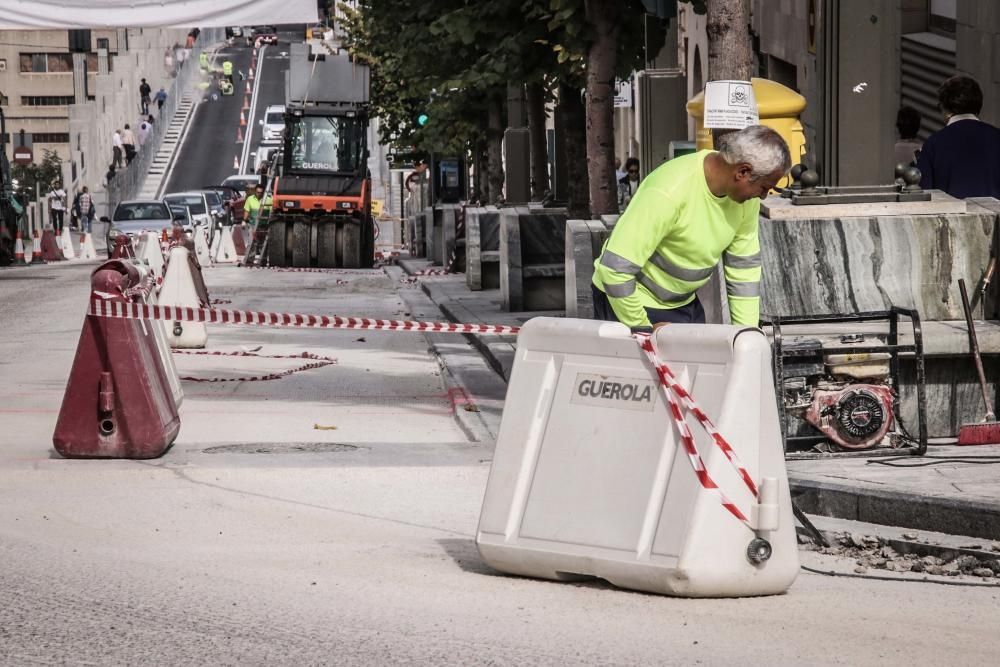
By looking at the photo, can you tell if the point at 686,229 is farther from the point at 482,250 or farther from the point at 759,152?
the point at 482,250

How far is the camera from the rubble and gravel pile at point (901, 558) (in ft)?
23.0

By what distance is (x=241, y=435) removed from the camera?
11430 millimetres

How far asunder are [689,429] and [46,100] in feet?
425

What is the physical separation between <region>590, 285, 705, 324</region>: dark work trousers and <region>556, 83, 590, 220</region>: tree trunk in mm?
13566

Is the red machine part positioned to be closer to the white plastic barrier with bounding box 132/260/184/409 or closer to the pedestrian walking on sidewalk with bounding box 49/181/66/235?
the white plastic barrier with bounding box 132/260/184/409

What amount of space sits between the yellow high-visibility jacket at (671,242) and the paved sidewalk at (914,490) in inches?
53.0

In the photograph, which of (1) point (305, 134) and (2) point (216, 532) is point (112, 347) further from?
(1) point (305, 134)

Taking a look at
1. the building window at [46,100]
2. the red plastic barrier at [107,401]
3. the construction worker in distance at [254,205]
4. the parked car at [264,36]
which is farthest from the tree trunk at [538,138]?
the building window at [46,100]

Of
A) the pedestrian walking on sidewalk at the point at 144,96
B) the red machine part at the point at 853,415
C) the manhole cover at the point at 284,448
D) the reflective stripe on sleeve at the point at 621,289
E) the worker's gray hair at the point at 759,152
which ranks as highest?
the pedestrian walking on sidewalk at the point at 144,96

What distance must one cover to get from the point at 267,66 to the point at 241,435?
10094cm

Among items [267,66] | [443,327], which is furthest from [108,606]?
[267,66]

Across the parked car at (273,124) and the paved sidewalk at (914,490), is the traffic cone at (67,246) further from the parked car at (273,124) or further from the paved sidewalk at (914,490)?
the paved sidewalk at (914,490)

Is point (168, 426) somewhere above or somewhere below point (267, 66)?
below

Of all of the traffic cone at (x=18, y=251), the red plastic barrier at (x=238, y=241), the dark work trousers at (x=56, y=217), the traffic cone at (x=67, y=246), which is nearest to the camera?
the traffic cone at (x=18, y=251)
